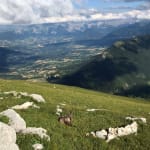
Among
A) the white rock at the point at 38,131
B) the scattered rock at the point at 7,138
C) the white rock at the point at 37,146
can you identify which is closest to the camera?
the scattered rock at the point at 7,138

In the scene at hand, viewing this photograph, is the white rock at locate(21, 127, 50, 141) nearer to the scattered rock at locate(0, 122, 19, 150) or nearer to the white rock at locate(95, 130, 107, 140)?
the scattered rock at locate(0, 122, 19, 150)

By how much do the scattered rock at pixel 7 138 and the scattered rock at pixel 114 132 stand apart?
7.71m

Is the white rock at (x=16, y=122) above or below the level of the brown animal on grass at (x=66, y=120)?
above

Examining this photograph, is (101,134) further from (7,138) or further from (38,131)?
(7,138)

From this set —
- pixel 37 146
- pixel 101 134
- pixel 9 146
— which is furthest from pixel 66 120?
pixel 9 146

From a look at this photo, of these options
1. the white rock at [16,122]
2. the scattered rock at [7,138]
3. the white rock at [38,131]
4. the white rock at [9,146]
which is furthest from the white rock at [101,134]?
the white rock at [9,146]

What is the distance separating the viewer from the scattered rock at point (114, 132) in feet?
101

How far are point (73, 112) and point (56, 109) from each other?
6.71 ft

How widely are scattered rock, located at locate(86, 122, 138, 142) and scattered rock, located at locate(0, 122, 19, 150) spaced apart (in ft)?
25.3

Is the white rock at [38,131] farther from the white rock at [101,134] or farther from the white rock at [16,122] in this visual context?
the white rock at [101,134]

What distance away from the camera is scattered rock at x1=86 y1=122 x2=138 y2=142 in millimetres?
30641

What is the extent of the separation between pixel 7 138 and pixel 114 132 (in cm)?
1044

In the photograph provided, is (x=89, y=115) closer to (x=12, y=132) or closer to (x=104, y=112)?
(x=104, y=112)

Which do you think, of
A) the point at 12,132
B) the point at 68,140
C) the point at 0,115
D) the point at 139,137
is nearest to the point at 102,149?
the point at 68,140
